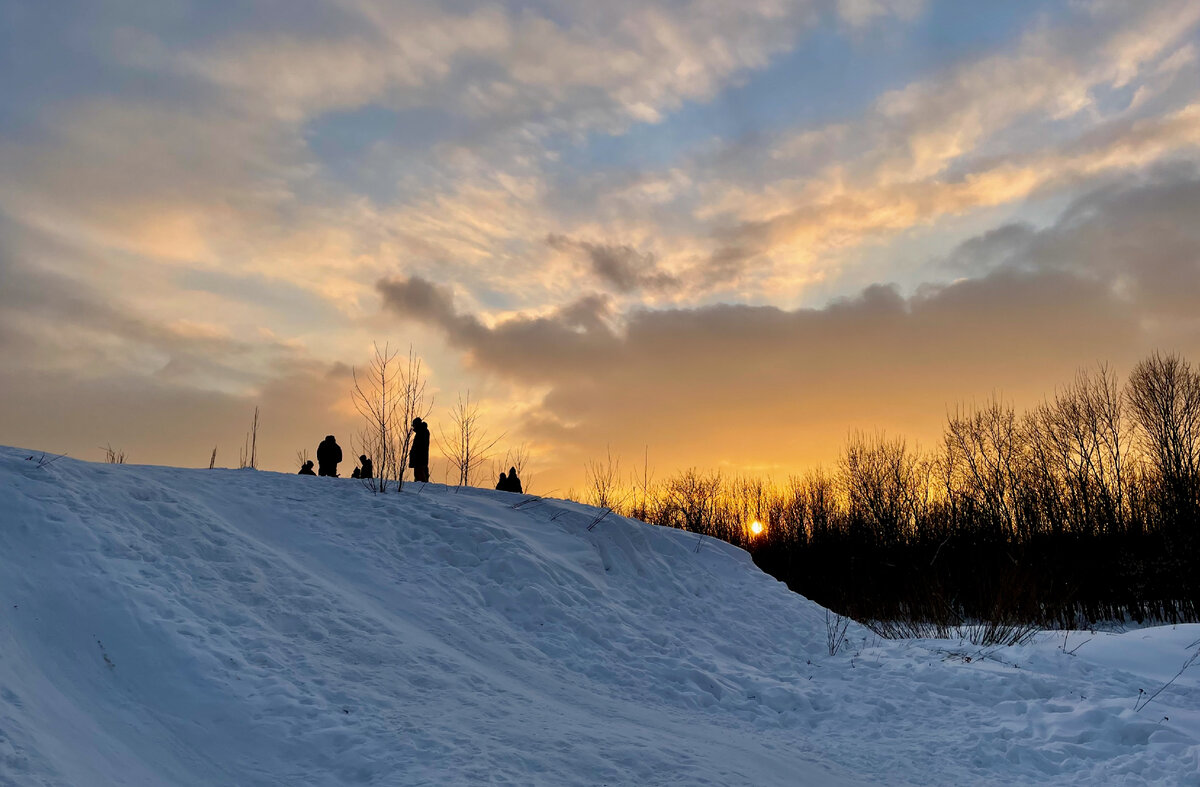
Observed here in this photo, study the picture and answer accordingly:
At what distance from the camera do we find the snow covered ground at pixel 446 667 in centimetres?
538

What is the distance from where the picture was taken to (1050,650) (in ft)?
34.8

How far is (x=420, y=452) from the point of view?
14.2m

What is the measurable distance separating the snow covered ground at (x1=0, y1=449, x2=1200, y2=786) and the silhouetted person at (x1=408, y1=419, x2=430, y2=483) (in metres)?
1.61

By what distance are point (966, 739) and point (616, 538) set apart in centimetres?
650

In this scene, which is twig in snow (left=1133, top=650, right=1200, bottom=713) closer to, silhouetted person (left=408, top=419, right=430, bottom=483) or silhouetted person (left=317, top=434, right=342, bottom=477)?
silhouetted person (left=408, top=419, right=430, bottom=483)

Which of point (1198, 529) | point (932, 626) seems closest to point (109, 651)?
point (932, 626)

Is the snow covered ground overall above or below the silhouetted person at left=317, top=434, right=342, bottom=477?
below

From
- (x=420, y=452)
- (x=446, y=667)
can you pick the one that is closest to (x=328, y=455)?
(x=420, y=452)

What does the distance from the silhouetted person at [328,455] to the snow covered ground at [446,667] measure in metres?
2.71

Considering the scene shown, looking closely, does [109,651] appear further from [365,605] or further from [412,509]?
[412,509]

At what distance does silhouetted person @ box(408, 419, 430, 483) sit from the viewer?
14125mm

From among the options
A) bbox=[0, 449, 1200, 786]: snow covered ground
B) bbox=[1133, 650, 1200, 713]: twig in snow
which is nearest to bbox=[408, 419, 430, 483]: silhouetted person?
bbox=[0, 449, 1200, 786]: snow covered ground

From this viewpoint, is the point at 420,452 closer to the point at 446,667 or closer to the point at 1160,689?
the point at 446,667

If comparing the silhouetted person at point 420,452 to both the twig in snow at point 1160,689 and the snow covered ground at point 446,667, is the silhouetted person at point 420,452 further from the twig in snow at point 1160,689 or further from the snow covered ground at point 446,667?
the twig in snow at point 1160,689
